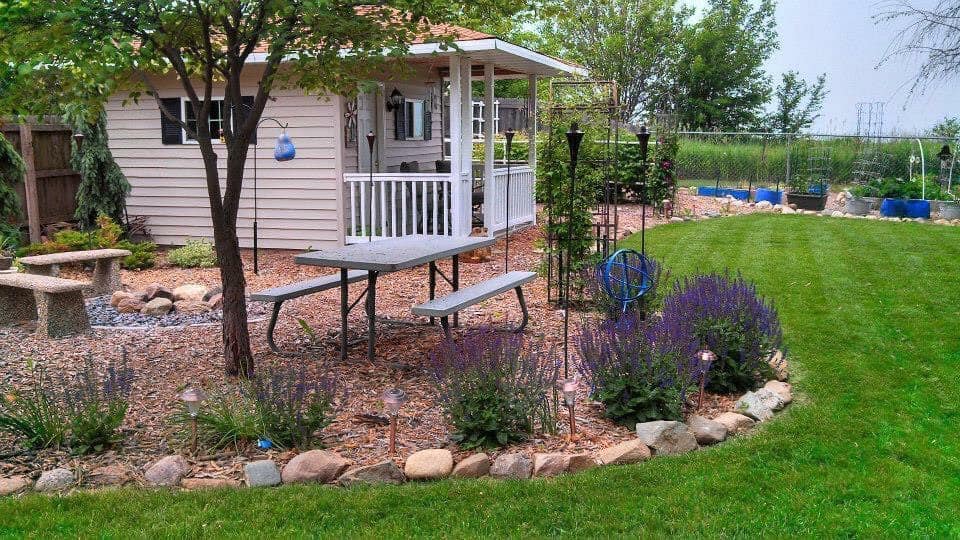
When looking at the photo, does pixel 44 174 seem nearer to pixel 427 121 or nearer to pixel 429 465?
pixel 427 121

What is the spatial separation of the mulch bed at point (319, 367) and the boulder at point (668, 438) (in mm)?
173

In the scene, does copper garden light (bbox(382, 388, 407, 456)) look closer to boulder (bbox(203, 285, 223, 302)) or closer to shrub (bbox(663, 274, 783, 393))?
shrub (bbox(663, 274, 783, 393))

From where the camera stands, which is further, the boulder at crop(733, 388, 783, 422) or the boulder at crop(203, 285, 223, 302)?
the boulder at crop(203, 285, 223, 302)

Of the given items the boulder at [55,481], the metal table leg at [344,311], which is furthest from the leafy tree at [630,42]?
the boulder at [55,481]

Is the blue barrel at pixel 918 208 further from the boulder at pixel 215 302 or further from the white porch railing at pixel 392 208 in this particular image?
the boulder at pixel 215 302

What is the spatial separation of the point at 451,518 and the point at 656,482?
0.99 m

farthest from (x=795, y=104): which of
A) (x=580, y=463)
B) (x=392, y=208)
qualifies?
(x=580, y=463)

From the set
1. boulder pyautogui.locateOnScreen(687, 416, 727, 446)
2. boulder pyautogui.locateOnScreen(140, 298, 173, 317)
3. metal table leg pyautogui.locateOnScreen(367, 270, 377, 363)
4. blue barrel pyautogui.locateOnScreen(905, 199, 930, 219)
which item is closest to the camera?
boulder pyautogui.locateOnScreen(687, 416, 727, 446)

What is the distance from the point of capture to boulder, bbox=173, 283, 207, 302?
771cm

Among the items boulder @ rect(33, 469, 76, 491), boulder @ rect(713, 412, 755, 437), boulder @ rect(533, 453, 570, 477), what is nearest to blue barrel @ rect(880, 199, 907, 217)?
boulder @ rect(713, 412, 755, 437)

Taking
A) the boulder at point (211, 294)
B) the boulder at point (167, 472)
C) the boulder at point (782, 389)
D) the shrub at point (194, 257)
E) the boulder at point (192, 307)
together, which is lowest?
the boulder at point (167, 472)

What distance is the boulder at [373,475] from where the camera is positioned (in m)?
3.79

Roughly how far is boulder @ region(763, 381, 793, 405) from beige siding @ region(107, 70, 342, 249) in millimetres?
6803

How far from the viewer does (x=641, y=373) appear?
4512 mm
